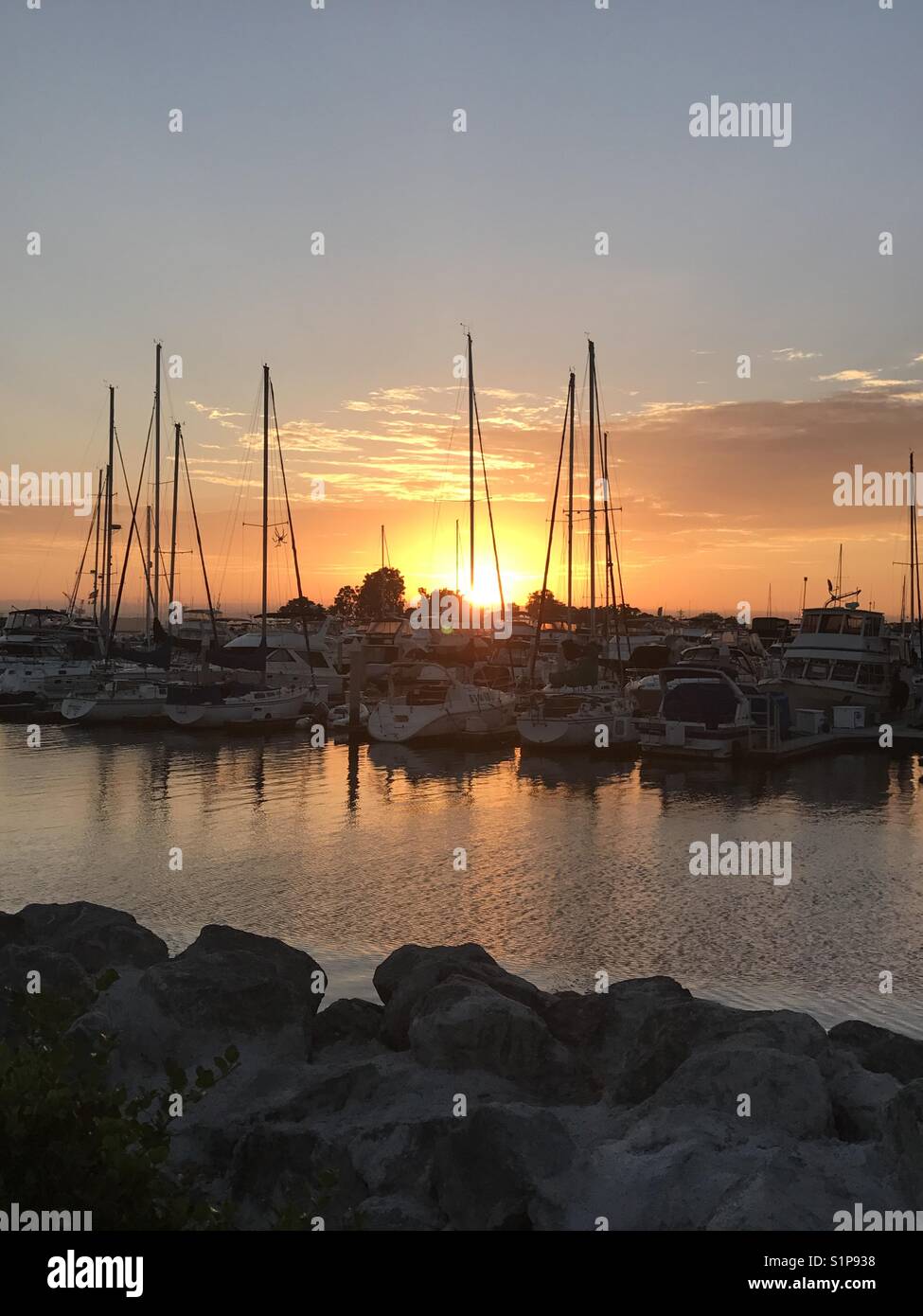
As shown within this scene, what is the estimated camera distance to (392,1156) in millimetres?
8578

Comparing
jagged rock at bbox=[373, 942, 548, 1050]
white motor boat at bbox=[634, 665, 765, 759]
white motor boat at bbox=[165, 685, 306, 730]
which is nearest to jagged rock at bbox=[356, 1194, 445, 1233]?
jagged rock at bbox=[373, 942, 548, 1050]

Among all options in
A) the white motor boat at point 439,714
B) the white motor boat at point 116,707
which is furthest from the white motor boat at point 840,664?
the white motor boat at point 116,707

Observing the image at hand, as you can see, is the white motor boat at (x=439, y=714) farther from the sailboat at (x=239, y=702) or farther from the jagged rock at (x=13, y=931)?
the jagged rock at (x=13, y=931)

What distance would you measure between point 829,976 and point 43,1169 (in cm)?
1229

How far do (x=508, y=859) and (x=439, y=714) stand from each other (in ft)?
66.2

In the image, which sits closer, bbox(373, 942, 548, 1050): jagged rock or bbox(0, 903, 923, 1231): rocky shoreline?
bbox(0, 903, 923, 1231): rocky shoreline

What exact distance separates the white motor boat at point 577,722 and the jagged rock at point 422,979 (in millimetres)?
30245

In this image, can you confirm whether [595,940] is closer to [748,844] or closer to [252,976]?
[252,976]

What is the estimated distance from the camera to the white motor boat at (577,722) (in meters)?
42.7

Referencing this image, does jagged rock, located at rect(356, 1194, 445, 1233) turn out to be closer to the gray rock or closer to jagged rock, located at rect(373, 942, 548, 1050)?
jagged rock, located at rect(373, 942, 548, 1050)

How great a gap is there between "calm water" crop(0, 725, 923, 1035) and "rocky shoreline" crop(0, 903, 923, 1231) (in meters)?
3.54

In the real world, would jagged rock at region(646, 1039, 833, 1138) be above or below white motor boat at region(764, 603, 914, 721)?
below

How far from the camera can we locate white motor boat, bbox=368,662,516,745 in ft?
147

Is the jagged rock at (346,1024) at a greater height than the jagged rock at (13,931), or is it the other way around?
the jagged rock at (13,931)
